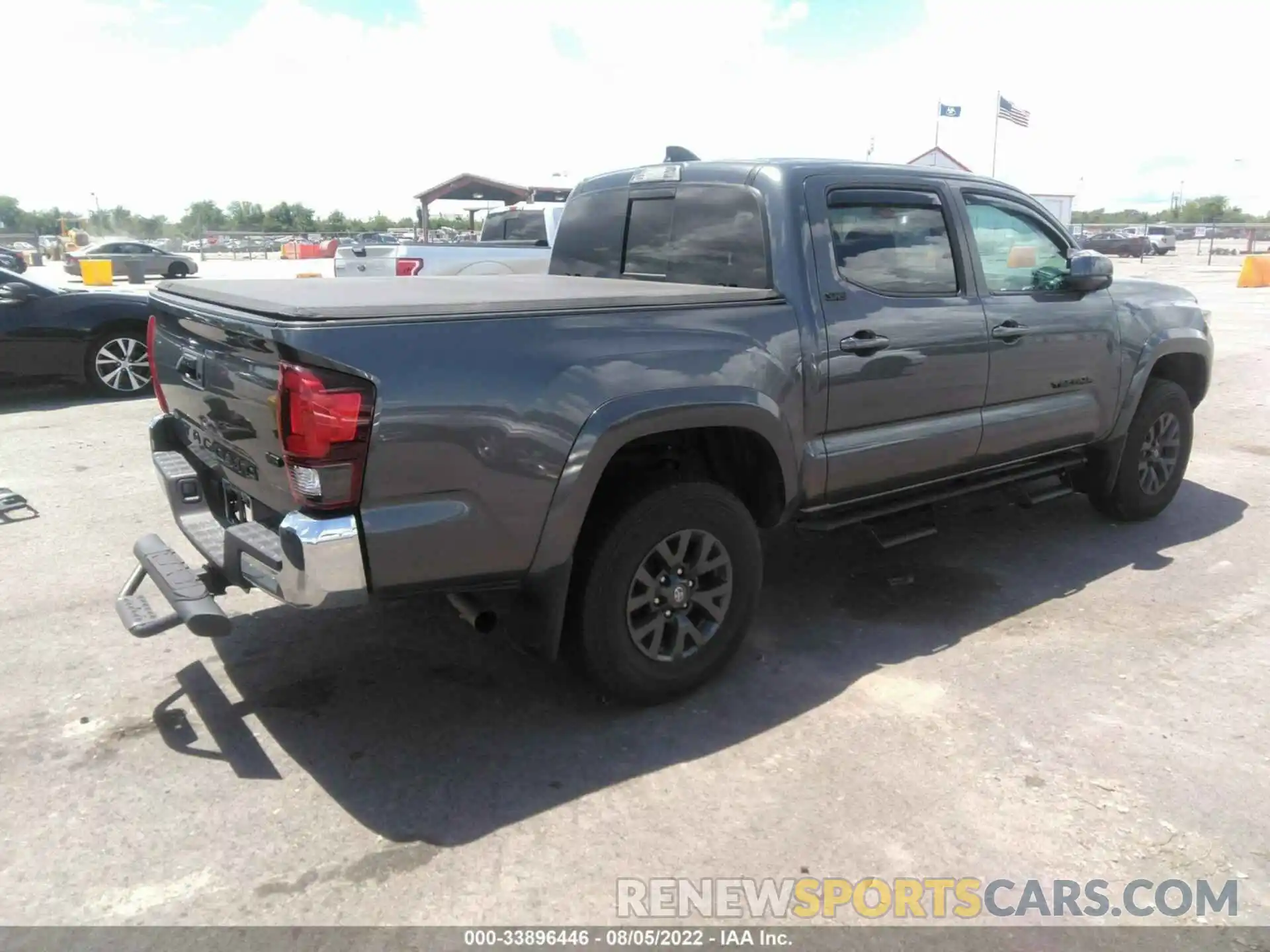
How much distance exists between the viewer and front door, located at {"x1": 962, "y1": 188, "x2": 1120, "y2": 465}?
4527 mm

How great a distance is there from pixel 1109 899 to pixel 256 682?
3039mm

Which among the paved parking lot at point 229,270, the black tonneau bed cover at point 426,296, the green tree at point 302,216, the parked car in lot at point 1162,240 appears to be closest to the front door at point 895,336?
the black tonneau bed cover at point 426,296

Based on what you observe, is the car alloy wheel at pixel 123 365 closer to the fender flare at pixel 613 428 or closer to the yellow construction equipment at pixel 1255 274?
the fender flare at pixel 613 428

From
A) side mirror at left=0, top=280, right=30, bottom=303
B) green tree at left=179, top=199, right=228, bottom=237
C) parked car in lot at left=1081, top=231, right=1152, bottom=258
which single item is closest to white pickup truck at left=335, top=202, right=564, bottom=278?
side mirror at left=0, top=280, right=30, bottom=303

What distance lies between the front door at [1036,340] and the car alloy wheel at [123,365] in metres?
7.74

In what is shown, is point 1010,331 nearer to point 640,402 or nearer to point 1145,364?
point 1145,364

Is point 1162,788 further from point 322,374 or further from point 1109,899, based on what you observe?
point 322,374

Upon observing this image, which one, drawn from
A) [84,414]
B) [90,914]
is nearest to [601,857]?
[90,914]

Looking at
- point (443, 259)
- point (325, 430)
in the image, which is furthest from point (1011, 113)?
point (325, 430)

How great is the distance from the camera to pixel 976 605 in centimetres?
461

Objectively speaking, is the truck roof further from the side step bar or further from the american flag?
the american flag

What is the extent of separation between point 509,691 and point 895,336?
7.05ft

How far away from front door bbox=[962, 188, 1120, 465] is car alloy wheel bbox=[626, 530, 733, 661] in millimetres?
1692

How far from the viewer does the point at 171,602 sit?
306cm
